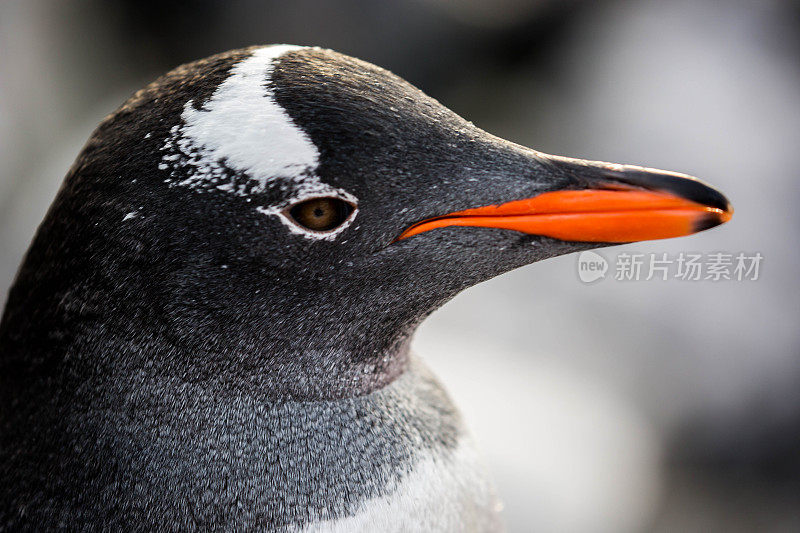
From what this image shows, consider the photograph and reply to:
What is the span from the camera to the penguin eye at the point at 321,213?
103 centimetres

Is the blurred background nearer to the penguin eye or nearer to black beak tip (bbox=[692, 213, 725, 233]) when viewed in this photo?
black beak tip (bbox=[692, 213, 725, 233])

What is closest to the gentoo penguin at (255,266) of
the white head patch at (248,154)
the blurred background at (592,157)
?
the white head patch at (248,154)

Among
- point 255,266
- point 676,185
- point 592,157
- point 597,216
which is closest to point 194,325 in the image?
point 255,266

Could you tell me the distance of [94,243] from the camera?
1.05m

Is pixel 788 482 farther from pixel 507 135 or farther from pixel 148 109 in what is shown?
pixel 148 109

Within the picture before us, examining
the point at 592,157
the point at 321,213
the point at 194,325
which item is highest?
the point at 321,213

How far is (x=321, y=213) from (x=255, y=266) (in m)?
0.11

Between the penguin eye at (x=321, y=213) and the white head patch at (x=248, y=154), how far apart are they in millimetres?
10

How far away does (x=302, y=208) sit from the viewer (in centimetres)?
103

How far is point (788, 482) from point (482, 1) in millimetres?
2403

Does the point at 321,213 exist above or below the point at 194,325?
above

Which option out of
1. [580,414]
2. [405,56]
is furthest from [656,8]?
[580,414]

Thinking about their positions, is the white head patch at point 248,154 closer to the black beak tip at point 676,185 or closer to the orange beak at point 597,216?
the orange beak at point 597,216

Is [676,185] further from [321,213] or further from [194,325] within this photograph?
[194,325]
